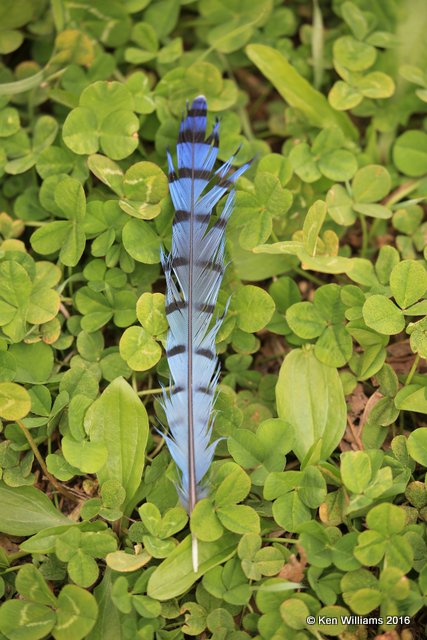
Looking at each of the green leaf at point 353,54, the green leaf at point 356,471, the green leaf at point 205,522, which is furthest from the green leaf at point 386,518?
the green leaf at point 353,54

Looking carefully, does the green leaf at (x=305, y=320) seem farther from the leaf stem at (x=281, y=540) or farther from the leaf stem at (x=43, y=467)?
the leaf stem at (x=43, y=467)

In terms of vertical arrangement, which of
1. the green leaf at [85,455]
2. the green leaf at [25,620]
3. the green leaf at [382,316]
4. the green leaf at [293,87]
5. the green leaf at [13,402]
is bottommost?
the green leaf at [25,620]

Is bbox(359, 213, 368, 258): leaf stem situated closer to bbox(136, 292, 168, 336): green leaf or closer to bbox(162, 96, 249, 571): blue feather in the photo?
bbox(162, 96, 249, 571): blue feather

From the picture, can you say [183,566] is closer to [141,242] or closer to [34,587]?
[34,587]

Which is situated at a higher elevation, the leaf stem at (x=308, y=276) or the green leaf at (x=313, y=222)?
the green leaf at (x=313, y=222)

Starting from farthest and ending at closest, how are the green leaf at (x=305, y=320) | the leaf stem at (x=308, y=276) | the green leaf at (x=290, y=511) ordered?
the leaf stem at (x=308, y=276) < the green leaf at (x=305, y=320) < the green leaf at (x=290, y=511)

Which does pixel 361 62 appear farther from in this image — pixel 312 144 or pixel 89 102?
pixel 89 102
